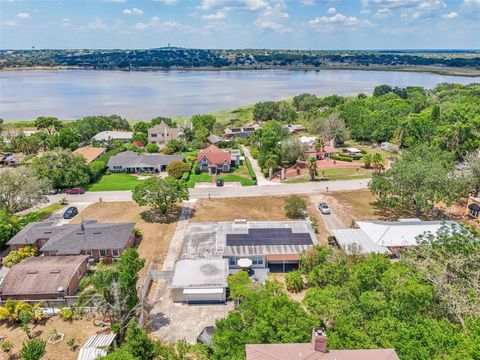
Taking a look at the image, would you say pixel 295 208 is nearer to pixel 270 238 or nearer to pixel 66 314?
pixel 270 238

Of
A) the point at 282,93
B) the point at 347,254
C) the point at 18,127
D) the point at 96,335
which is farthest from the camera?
the point at 282,93

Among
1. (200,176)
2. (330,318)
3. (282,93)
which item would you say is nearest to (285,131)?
(200,176)

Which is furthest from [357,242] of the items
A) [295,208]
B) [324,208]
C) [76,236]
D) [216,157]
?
[216,157]

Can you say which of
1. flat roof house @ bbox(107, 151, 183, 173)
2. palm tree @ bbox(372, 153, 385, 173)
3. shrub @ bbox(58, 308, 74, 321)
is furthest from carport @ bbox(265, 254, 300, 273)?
flat roof house @ bbox(107, 151, 183, 173)

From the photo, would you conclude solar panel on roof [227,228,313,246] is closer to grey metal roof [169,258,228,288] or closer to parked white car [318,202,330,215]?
grey metal roof [169,258,228,288]

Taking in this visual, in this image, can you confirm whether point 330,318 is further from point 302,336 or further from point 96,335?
point 96,335

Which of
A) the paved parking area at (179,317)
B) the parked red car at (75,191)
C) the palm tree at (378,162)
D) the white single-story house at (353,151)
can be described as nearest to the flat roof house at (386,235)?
the paved parking area at (179,317)
